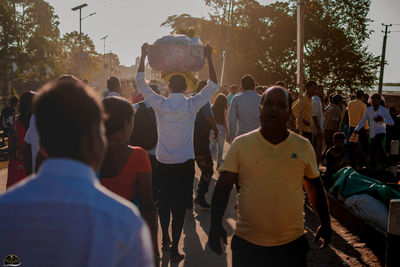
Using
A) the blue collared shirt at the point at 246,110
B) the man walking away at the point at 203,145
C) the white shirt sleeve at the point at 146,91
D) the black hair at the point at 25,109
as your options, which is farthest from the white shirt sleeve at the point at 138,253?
the blue collared shirt at the point at 246,110

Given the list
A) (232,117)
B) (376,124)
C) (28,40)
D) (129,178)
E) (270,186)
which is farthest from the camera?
(28,40)

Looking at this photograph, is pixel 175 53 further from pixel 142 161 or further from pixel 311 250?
pixel 142 161

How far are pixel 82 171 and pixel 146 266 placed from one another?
0.37m

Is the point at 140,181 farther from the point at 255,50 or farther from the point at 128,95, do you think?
the point at 255,50

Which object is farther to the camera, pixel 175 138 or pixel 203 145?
pixel 203 145

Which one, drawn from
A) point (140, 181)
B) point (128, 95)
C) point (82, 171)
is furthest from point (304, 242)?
point (128, 95)

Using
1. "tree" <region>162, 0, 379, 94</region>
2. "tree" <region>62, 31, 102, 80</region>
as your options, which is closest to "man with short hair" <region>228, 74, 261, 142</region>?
"tree" <region>162, 0, 379, 94</region>

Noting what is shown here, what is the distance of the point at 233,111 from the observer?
24.0 feet

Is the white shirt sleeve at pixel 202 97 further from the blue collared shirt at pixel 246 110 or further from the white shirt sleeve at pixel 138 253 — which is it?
the white shirt sleeve at pixel 138 253

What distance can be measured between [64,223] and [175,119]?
143 inches

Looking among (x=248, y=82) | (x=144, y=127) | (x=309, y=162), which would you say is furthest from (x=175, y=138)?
(x=248, y=82)

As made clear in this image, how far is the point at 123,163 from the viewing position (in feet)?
10.3

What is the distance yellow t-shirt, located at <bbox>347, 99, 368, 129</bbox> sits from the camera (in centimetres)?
1218

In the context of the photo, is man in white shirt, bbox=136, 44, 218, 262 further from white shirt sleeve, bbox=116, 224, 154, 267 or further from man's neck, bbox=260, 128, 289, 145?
white shirt sleeve, bbox=116, 224, 154, 267
